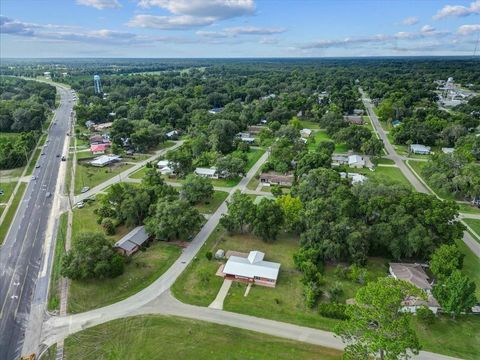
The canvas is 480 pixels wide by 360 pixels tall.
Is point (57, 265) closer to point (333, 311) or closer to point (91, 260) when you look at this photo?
point (91, 260)

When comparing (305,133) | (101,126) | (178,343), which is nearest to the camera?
(178,343)

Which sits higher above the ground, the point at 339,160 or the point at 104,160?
the point at 104,160

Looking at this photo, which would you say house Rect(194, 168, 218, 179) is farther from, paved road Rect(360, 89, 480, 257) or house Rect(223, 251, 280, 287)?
paved road Rect(360, 89, 480, 257)

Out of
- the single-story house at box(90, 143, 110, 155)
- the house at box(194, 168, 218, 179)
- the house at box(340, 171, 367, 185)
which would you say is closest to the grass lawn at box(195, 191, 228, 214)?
the house at box(194, 168, 218, 179)

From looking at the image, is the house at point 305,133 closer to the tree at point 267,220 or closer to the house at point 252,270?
the tree at point 267,220

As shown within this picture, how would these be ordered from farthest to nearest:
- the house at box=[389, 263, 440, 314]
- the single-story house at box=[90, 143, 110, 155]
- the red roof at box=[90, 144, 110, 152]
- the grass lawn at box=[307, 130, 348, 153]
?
the grass lawn at box=[307, 130, 348, 153], the red roof at box=[90, 144, 110, 152], the single-story house at box=[90, 143, 110, 155], the house at box=[389, 263, 440, 314]

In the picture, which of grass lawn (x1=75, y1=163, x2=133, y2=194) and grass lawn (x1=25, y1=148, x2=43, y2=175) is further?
grass lawn (x1=25, y1=148, x2=43, y2=175)

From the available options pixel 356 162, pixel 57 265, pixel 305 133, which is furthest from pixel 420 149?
pixel 57 265

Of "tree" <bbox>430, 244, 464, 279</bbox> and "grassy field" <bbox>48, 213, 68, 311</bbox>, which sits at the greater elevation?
"tree" <bbox>430, 244, 464, 279</bbox>
